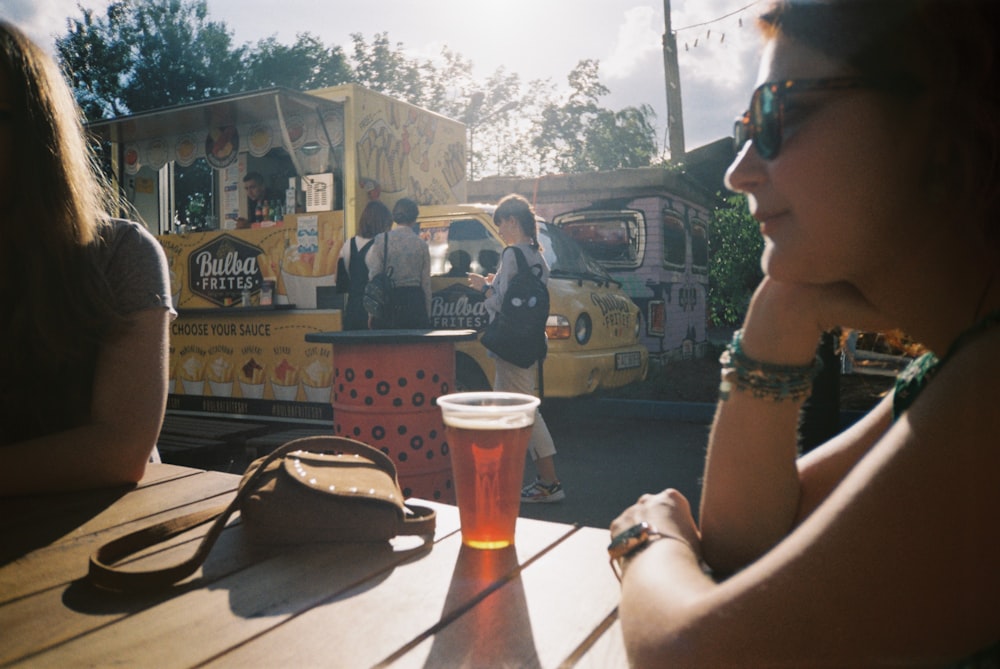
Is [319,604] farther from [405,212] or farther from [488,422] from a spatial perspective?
[405,212]

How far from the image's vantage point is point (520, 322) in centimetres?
487

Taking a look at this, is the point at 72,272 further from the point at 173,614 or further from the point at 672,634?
the point at 672,634

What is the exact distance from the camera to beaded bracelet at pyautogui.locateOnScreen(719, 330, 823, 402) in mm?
1147

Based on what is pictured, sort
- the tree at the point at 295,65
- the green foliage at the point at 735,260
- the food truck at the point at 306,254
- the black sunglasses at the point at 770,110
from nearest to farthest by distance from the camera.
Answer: the black sunglasses at the point at 770,110, the food truck at the point at 306,254, the green foliage at the point at 735,260, the tree at the point at 295,65

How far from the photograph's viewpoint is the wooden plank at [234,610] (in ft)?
2.82

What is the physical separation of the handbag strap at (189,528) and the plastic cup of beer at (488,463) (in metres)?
0.10

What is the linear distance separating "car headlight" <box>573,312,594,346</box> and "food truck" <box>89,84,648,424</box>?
15 mm

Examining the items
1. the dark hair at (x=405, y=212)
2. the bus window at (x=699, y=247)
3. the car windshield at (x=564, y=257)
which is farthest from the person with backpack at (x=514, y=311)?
the bus window at (x=699, y=247)

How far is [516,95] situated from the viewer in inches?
1496

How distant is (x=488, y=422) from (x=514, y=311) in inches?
146

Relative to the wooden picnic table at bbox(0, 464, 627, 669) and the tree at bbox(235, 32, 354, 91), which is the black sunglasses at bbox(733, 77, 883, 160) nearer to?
the wooden picnic table at bbox(0, 464, 627, 669)

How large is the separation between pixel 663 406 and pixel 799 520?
690 centimetres

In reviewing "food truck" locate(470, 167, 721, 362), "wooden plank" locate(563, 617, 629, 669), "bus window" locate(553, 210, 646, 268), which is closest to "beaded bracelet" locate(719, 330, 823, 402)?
"wooden plank" locate(563, 617, 629, 669)

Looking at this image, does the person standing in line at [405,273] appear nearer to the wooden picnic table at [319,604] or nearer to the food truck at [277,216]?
the food truck at [277,216]
